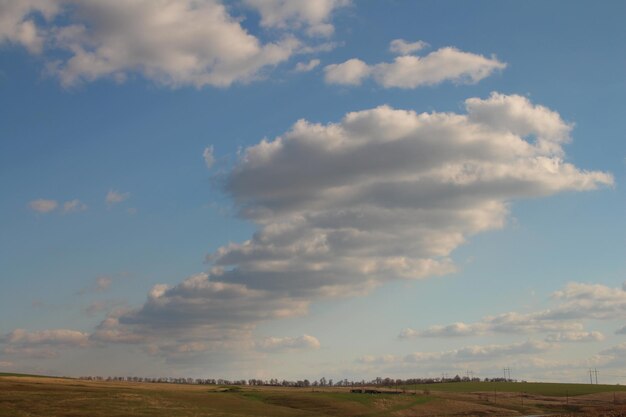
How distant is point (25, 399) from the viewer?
352 ft

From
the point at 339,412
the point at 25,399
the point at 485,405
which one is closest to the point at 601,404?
the point at 485,405

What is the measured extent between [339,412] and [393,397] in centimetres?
2771

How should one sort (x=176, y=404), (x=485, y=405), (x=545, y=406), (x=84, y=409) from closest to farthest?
(x=84, y=409) → (x=176, y=404) → (x=485, y=405) → (x=545, y=406)

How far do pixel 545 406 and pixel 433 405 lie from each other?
134 feet

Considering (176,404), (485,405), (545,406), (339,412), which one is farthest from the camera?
(545,406)

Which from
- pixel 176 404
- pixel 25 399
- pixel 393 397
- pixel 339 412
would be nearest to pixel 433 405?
pixel 393 397

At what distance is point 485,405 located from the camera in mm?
168500

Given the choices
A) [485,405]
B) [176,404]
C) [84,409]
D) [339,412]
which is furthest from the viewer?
[485,405]

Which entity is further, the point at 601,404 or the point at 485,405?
the point at 601,404

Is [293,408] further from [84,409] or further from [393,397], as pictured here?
[84,409]

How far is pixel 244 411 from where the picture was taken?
125m

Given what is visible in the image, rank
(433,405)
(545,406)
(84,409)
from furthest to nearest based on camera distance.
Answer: (545,406) → (433,405) → (84,409)

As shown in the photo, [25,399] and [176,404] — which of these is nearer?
[25,399]

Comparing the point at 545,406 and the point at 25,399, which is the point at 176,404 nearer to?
the point at 25,399
